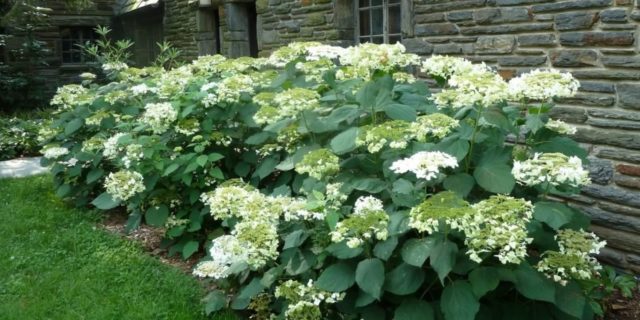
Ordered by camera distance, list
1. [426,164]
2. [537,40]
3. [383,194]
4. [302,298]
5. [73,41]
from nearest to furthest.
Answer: [426,164], [302,298], [383,194], [537,40], [73,41]

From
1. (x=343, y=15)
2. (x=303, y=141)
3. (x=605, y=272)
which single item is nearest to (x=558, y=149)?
(x=605, y=272)

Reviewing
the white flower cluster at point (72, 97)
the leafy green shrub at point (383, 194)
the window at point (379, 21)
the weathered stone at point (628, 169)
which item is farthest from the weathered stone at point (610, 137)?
the white flower cluster at point (72, 97)

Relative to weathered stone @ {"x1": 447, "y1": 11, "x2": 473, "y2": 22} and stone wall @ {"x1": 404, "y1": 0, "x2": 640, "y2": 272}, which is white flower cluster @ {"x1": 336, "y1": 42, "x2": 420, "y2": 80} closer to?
stone wall @ {"x1": 404, "y1": 0, "x2": 640, "y2": 272}

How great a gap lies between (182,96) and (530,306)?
3.00m

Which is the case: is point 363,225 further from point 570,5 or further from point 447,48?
point 447,48

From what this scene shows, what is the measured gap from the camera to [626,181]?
430 cm

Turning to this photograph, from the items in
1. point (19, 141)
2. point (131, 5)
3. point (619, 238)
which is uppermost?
point (131, 5)

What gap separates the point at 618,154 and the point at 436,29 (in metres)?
2.27

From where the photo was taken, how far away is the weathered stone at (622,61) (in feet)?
13.7

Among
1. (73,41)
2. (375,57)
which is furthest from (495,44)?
(73,41)

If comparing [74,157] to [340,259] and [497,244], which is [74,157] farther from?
[497,244]

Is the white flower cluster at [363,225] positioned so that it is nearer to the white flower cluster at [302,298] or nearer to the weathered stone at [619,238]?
the white flower cluster at [302,298]

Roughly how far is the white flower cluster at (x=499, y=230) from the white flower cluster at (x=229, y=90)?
2.38 meters

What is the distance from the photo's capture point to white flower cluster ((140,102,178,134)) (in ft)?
14.3
